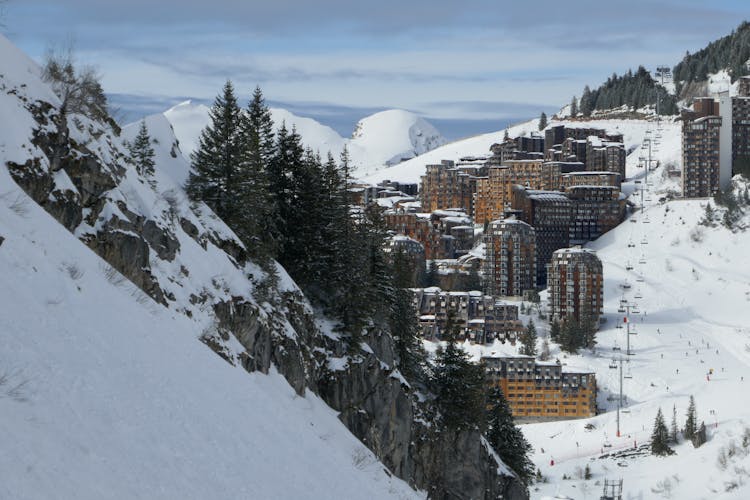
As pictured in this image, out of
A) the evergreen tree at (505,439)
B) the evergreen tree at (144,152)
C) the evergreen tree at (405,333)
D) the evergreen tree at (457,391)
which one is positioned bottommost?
the evergreen tree at (505,439)

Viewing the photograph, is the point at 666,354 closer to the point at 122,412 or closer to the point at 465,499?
the point at 465,499

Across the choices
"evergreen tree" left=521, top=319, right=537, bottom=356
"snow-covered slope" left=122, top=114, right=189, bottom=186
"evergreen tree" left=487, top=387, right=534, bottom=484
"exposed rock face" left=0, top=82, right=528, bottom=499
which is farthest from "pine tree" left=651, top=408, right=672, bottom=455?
"snow-covered slope" left=122, top=114, right=189, bottom=186

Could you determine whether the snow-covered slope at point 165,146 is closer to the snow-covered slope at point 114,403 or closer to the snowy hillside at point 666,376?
the snow-covered slope at point 114,403

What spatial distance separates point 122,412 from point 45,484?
1839 mm

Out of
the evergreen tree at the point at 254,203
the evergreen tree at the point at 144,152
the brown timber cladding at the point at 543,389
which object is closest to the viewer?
the evergreen tree at the point at 144,152

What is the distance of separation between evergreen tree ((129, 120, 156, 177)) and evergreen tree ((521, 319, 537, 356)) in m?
119

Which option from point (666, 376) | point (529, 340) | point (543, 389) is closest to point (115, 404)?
point (543, 389)

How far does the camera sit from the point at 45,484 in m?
7.04

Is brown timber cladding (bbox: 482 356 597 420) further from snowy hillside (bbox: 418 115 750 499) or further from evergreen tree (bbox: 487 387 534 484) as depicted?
evergreen tree (bbox: 487 387 534 484)

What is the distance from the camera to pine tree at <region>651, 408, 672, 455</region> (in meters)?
111

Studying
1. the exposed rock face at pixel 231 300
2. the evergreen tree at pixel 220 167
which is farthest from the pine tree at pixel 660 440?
the evergreen tree at pixel 220 167

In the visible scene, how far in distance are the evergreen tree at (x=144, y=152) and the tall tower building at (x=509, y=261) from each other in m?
153

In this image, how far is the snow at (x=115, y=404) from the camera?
25.3ft

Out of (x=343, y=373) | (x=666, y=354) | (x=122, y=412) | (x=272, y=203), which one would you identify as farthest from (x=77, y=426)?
(x=666, y=354)
